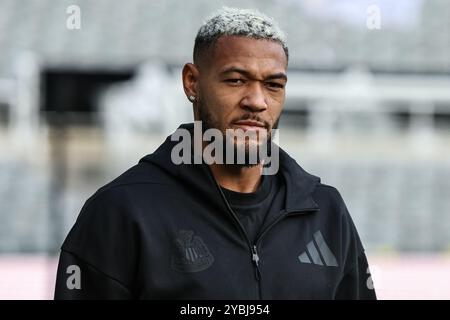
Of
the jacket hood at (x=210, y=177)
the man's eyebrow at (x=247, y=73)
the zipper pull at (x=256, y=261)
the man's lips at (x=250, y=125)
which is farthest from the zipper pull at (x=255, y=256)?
the man's eyebrow at (x=247, y=73)

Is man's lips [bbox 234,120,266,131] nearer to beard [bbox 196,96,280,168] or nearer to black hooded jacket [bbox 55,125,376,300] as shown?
beard [bbox 196,96,280,168]

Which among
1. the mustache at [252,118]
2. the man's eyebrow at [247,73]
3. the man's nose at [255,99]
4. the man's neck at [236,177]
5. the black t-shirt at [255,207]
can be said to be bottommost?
the black t-shirt at [255,207]

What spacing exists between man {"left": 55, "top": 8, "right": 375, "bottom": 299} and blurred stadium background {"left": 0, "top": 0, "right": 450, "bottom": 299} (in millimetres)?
10935

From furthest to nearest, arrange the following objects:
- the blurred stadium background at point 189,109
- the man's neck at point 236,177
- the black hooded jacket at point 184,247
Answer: the blurred stadium background at point 189,109 → the man's neck at point 236,177 → the black hooded jacket at point 184,247

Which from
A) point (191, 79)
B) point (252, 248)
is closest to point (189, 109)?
point (191, 79)

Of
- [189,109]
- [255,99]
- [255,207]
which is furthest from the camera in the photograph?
[189,109]

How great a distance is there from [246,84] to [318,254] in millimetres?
381

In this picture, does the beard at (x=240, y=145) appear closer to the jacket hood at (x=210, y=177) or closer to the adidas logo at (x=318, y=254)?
the jacket hood at (x=210, y=177)

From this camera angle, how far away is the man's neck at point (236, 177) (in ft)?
5.98

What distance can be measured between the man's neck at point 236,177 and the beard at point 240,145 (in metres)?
0.02

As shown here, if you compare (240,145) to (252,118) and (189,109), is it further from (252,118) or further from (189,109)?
(189,109)

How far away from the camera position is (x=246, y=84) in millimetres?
1738

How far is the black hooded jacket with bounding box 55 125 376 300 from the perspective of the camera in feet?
5.63

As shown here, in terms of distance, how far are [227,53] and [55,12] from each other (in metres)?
14.3
